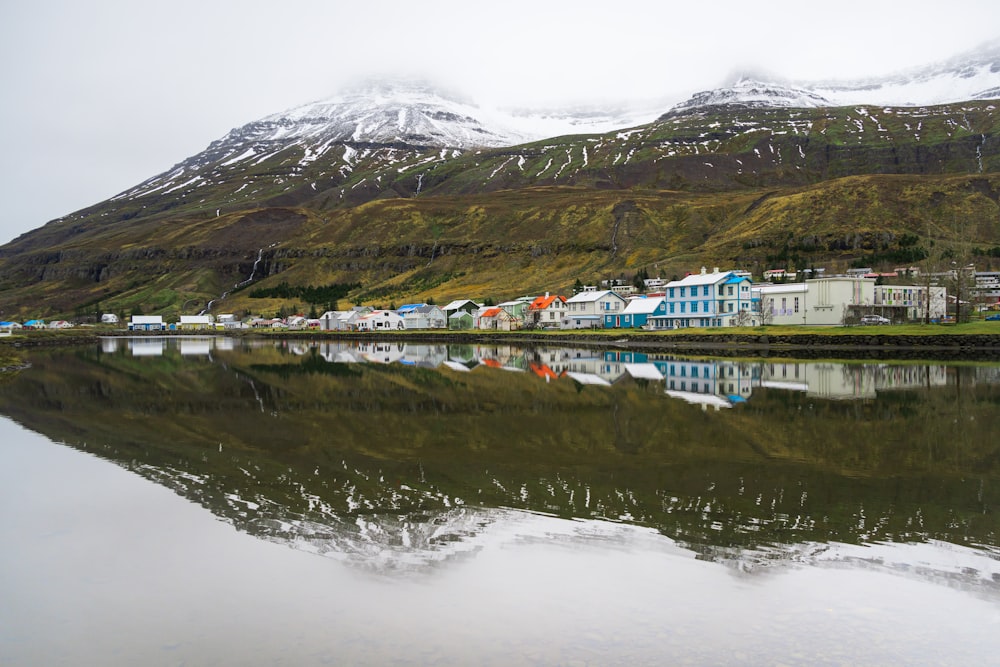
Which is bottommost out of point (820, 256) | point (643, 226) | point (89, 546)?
point (89, 546)

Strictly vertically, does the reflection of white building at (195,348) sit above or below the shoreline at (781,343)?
below

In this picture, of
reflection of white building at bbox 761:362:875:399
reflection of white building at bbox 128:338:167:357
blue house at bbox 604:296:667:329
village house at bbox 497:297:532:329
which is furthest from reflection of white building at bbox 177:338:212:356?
reflection of white building at bbox 761:362:875:399

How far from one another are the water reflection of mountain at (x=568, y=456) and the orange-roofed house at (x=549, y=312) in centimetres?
5389

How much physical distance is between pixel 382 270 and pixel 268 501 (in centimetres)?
16401

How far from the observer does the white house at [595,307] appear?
3201 inches

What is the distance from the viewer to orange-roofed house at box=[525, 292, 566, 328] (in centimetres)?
8925

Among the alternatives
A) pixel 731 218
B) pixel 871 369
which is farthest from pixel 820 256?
pixel 871 369

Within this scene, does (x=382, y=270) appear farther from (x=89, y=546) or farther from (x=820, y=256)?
(x=89, y=546)

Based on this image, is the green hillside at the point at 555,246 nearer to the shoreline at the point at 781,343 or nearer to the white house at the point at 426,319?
the white house at the point at 426,319

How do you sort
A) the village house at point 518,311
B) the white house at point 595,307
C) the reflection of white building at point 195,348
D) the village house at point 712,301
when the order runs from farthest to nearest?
the village house at point 518,311 → the white house at point 595,307 → the reflection of white building at point 195,348 → the village house at point 712,301

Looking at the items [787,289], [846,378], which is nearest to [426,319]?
[787,289]

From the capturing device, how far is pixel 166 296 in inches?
6762

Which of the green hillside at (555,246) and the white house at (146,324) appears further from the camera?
the white house at (146,324)

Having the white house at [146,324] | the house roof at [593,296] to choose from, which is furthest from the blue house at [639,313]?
the white house at [146,324]
